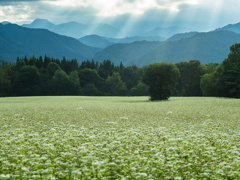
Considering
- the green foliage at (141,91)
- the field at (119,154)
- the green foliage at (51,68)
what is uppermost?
the green foliage at (51,68)

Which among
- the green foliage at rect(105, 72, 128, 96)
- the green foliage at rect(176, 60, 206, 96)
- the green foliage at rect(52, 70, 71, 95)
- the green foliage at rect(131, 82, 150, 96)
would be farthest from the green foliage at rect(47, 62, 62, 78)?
the green foliage at rect(176, 60, 206, 96)

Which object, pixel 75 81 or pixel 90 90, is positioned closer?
pixel 75 81

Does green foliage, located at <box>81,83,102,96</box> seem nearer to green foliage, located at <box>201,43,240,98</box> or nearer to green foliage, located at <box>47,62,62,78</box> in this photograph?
green foliage, located at <box>47,62,62,78</box>

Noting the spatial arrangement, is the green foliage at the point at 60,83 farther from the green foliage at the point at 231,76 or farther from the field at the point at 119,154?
Answer: the field at the point at 119,154

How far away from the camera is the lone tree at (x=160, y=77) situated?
150 ft

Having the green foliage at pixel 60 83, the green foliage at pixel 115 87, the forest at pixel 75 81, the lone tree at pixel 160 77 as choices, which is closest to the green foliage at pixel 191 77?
the forest at pixel 75 81

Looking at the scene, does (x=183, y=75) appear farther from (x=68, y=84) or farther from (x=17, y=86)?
(x=17, y=86)

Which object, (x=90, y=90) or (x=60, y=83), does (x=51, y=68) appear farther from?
(x=90, y=90)

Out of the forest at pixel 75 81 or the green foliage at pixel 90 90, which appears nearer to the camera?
the forest at pixel 75 81

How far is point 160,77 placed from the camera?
4572 cm

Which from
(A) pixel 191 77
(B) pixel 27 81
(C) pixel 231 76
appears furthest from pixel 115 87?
(C) pixel 231 76

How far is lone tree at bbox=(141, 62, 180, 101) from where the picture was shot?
45.8 meters

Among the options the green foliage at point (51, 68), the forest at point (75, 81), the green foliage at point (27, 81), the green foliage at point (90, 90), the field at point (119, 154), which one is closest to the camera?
the field at point (119, 154)

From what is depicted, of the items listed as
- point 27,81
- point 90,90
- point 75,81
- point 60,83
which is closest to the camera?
point 27,81
